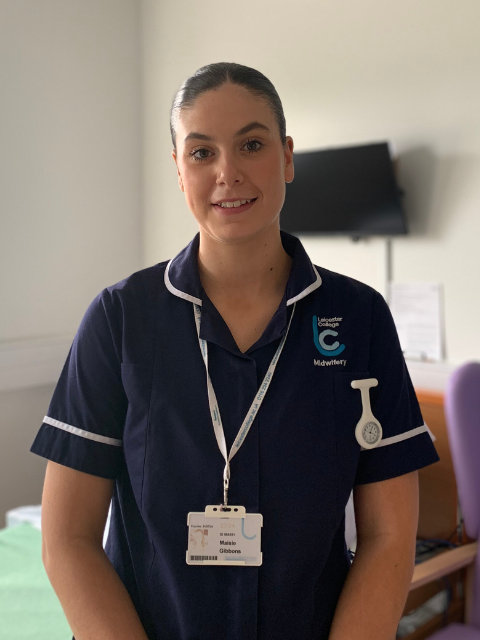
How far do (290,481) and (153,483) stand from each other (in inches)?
9.1

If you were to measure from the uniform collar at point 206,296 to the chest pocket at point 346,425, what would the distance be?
14cm

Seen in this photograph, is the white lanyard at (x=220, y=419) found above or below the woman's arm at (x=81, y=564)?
above

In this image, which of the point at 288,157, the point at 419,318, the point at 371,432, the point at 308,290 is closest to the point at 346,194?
the point at 419,318

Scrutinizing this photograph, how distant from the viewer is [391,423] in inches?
45.4

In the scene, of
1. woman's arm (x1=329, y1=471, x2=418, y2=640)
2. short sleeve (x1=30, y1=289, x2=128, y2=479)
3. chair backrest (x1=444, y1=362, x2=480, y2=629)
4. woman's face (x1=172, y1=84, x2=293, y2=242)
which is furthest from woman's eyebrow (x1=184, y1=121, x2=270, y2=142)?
chair backrest (x1=444, y1=362, x2=480, y2=629)

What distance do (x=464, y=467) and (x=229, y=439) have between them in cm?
112

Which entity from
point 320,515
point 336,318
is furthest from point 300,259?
point 320,515

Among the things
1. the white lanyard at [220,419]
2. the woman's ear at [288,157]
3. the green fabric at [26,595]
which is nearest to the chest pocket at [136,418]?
the white lanyard at [220,419]

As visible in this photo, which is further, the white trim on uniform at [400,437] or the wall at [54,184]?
the wall at [54,184]

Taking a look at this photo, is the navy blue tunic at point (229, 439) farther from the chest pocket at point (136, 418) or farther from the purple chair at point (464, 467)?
the purple chair at point (464, 467)

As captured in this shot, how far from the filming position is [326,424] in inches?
43.8

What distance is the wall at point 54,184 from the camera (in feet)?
11.2

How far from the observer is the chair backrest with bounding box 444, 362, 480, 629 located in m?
1.94

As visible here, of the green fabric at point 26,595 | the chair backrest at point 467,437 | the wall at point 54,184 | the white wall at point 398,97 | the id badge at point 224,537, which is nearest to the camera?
the id badge at point 224,537
